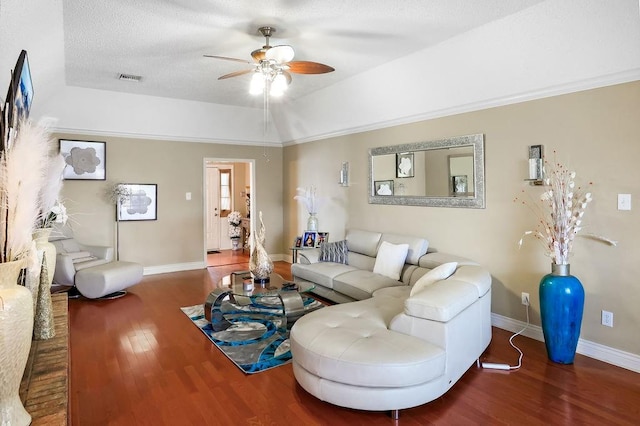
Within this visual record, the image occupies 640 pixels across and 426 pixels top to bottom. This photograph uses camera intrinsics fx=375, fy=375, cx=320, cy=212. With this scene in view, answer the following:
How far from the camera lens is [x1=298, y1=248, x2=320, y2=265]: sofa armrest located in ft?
16.9

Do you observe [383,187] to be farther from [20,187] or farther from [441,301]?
[20,187]

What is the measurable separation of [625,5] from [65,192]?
6817mm

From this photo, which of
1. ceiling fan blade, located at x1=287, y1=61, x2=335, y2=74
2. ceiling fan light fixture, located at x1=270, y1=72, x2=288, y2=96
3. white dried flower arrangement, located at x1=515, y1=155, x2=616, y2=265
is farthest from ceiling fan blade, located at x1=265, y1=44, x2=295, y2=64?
white dried flower arrangement, located at x1=515, y1=155, x2=616, y2=265

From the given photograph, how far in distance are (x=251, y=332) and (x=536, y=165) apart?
10.3 feet

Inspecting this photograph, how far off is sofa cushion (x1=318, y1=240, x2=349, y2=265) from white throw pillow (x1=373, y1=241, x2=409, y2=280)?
2.19 ft

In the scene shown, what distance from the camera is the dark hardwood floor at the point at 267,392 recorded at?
2348 millimetres

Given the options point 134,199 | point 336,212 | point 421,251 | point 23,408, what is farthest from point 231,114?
point 23,408

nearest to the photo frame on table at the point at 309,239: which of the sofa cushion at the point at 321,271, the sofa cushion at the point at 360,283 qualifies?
the sofa cushion at the point at 321,271

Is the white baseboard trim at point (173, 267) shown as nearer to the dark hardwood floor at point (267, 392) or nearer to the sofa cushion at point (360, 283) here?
the dark hardwood floor at point (267, 392)

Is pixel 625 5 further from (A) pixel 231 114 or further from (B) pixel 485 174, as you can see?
(A) pixel 231 114

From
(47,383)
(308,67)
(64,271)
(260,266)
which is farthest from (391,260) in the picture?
(64,271)

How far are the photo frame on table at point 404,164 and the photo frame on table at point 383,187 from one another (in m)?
0.22

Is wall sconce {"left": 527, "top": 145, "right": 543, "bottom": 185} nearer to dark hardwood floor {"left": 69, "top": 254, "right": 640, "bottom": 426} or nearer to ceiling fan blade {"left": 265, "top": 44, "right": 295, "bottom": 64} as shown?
dark hardwood floor {"left": 69, "top": 254, "right": 640, "bottom": 426}

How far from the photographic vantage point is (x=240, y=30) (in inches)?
138
